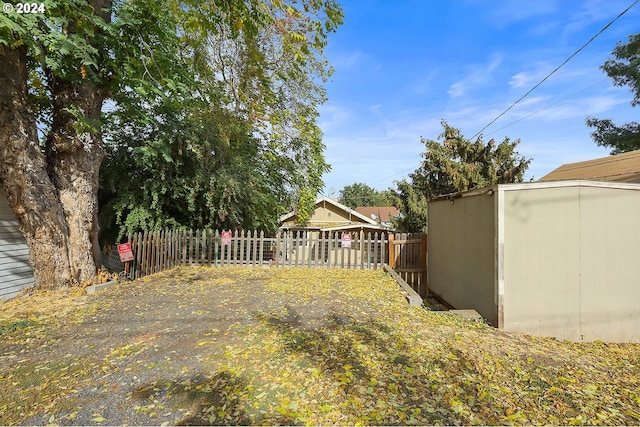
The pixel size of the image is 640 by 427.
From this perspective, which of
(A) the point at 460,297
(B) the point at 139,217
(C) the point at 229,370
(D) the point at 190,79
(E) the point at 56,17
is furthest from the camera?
(B) the point at 139,217

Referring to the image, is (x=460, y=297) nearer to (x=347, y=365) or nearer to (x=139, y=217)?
(x=347, y=365)

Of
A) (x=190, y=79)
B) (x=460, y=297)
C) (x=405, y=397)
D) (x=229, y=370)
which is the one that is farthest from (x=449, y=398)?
(x=190, y=79)

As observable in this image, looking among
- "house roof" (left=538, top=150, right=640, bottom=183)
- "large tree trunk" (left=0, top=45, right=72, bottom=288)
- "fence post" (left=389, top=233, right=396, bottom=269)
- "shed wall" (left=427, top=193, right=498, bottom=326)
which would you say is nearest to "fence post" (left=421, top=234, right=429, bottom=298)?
"shed wall" (left=427, top=193, right=498, bottom=326)

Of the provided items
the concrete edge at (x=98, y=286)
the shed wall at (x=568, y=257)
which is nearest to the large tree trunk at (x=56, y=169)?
the concrete edge at (x=98, y=286)

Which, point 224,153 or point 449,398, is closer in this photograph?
point 449,398

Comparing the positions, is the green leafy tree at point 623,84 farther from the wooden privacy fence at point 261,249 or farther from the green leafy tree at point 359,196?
the green leafy tree at point 359,196

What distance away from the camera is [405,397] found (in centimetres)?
261

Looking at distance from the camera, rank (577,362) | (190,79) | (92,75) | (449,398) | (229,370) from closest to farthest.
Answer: (449,398), (229,370), (577,362), (92,75), (190,79)

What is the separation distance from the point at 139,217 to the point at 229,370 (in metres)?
7.36

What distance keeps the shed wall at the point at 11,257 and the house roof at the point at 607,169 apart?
12.0m

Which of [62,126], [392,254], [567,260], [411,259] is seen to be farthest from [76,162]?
[567,260]

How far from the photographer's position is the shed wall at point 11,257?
5855mm

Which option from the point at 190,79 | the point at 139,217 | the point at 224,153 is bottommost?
the point at 139,217

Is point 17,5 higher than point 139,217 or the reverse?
higher
